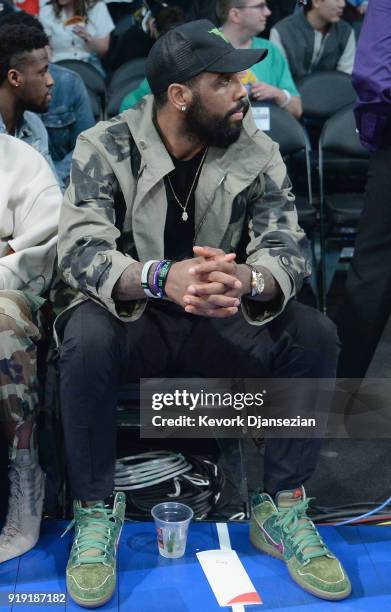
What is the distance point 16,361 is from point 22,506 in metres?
0.39

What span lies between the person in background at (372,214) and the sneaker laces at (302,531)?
0.88 m

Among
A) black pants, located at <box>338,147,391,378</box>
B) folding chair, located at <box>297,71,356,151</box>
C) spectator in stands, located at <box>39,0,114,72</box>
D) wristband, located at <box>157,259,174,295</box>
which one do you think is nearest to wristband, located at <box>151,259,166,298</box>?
wristband, located at <box>157,259,174,295</box>

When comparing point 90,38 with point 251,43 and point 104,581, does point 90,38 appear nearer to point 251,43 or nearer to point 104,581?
point 251,43

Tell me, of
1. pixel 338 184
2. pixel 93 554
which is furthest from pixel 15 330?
pixel 338 184

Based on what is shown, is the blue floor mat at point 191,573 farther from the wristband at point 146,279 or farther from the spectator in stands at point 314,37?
the spectator in stands at point 314,37

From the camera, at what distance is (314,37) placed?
4.80 meters

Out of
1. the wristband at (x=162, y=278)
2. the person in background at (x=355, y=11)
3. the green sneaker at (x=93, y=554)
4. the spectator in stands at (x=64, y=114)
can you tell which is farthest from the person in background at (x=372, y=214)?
the person in background at (x=355, y=11)

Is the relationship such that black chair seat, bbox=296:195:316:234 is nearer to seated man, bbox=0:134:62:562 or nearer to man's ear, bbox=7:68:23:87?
man's ear, bbox=7:68:23:87

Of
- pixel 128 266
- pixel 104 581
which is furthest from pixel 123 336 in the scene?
pixel 104 581

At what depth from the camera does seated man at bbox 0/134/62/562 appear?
2.08 meters

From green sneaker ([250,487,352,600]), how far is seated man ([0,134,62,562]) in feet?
1.92

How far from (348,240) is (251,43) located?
122 centimetres

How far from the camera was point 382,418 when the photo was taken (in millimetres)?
2988

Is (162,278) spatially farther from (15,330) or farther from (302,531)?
(302,531)
